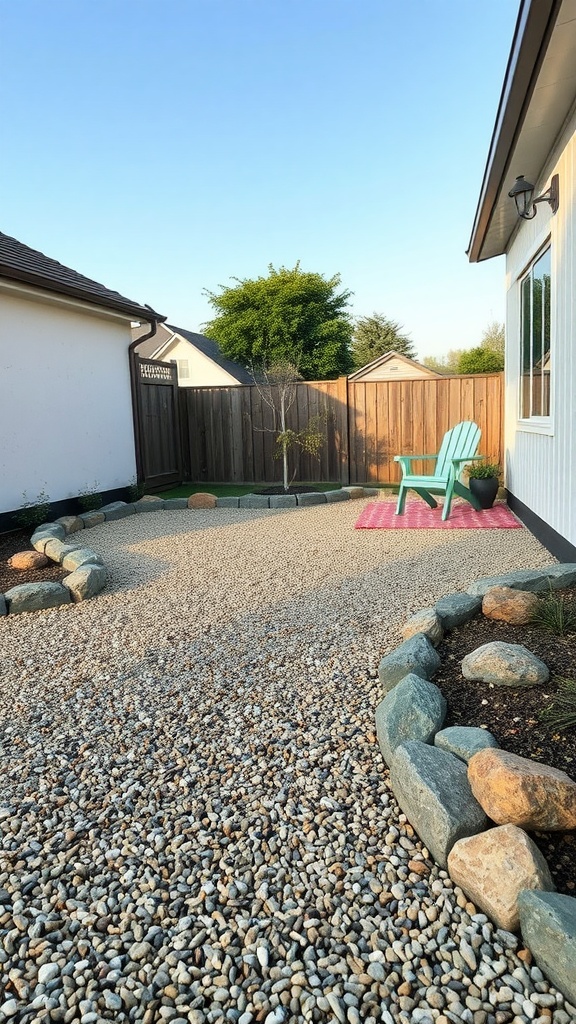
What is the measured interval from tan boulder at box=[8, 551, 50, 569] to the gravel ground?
1.19 meters

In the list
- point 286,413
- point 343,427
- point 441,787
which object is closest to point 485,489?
point 343,427

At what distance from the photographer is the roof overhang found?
2.79 meters

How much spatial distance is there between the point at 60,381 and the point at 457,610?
6004 millimetres

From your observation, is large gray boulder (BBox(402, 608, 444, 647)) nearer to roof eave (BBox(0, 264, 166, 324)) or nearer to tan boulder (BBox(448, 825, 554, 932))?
tan boulder (BBox(448, 825, 554, 932))

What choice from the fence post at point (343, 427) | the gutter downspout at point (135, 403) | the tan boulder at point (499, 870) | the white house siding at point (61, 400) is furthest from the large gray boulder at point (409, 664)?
the fence post at point (343, 427)

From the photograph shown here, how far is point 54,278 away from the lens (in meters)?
6.94

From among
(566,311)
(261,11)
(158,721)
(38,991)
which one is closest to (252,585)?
(158,721)

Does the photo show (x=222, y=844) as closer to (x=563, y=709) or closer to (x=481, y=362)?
(x=563, y=709)

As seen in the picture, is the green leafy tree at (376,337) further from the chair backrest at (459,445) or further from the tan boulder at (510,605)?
the tan boulder at (510,605)

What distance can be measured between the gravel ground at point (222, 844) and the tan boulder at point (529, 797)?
22 centimetres

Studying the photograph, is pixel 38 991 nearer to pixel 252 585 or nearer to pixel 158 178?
pixel 252 585

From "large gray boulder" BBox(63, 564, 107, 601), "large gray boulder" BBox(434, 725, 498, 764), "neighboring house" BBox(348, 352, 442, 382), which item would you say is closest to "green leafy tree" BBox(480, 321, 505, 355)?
"neighboring house" BBox(348, 352, 442, 382)

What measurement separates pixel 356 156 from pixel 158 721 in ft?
38.9

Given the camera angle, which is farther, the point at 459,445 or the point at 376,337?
the point at 376,337
